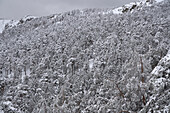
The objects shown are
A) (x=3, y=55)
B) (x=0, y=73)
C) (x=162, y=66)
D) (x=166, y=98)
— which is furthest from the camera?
(x=3, y=55)

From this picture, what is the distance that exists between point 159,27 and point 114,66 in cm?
1956

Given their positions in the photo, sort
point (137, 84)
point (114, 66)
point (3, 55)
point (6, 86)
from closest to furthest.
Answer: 1. point (137, 84)
2. point (114, 66)
3. point (6, 86)
4. point (3, 55)

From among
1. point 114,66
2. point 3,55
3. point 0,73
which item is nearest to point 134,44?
point 114,66

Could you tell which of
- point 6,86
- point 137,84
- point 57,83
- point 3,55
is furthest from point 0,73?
point 137,84

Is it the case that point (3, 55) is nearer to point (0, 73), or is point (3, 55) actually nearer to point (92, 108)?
point (0, 73)

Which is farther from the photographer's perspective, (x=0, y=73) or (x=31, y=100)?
(x=0, y=73)

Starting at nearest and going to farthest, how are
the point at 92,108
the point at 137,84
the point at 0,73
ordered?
the point at 137,84 → the point at 92,108 → the point at 0,73

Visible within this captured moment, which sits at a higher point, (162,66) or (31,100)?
(162,66)

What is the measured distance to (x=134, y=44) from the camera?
41.6 metres

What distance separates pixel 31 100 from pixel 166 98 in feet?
106

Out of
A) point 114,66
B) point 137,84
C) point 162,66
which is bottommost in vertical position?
point 137,84

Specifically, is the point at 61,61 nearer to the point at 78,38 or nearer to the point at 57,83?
the point at 57,83

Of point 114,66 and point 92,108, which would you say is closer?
point 92,108

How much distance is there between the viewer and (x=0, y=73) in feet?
Result: 222
